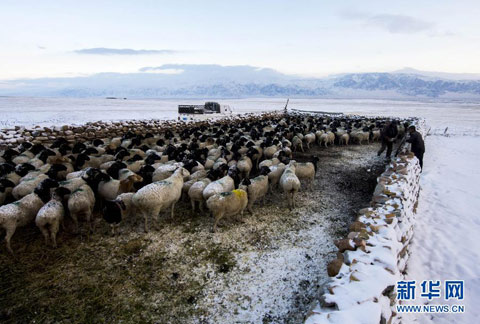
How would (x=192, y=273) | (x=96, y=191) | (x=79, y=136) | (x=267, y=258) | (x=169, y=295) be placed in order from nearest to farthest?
(x=169, y=295)
(x=192, y=273)
(x=267, y=258)
(x=96, y=191)
(x=79, y=136)

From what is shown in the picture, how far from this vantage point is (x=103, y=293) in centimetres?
488

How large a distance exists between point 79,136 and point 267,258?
55.1 feet

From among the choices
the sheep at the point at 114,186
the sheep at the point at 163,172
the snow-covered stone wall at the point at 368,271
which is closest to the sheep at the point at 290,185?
the snow-covered stone wall at the point at 368,271

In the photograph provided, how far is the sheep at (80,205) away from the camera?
6.62 meters

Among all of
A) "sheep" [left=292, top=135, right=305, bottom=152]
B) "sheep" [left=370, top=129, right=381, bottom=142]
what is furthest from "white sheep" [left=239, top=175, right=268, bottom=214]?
"sheep" [left=370, top=129, right=381, bottom=142]

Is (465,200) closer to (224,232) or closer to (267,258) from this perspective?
(267,258)

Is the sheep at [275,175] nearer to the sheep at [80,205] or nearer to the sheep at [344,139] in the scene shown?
the sheep at [80,205]

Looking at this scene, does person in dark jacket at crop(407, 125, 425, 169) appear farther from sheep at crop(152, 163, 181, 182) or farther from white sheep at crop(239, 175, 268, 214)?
sheep at crop(152, 163, 181, 182)

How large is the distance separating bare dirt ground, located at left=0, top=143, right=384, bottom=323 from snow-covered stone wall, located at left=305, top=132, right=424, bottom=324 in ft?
3.81

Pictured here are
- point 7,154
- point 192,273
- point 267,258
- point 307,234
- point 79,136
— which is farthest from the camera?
point 79,136

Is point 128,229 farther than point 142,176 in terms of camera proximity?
No

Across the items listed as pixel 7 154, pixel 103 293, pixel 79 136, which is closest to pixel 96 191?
pixel 103 293

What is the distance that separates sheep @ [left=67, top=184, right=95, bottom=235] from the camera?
21.7ft

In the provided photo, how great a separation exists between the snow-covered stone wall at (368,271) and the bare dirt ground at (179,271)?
1.16 m
